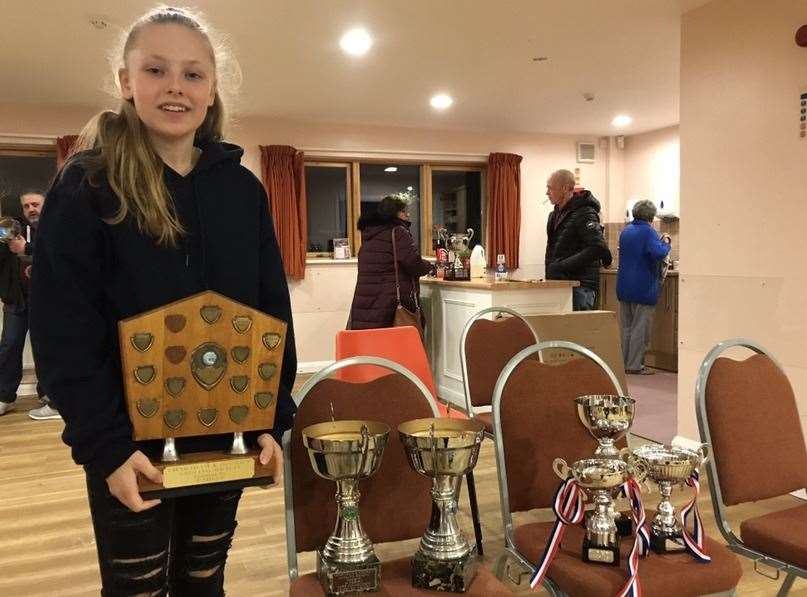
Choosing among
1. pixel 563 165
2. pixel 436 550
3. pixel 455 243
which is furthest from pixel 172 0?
pixel 563 165

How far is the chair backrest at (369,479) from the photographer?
4.49 ft

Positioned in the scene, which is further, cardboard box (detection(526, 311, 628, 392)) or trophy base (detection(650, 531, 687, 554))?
cardboard box (detection(526, 311, 628, 392))

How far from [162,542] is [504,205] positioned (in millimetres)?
5779

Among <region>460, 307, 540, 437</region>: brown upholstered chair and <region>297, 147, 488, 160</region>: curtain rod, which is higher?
<region>297, 147, 488, 160</region>: curtain rod

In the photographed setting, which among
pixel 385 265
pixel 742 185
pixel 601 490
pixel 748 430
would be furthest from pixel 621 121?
pixel 601 490

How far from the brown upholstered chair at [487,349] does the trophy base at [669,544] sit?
1.26m

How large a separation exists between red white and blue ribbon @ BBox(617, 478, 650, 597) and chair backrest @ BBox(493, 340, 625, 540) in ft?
0.98

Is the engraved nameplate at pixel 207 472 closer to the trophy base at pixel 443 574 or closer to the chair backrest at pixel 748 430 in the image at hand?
the trophy base at pixel 443 574

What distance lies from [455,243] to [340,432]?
11.4 ft

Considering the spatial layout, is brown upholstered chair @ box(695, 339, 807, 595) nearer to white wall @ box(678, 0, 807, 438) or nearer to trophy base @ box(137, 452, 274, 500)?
trophy base @ box(137, 452, 274, 500)

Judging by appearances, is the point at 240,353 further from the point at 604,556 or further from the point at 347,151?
the point at 347,151

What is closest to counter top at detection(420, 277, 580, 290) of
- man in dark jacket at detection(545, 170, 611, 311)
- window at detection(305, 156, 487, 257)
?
man in dark jacket at detection(545, 170, 611, 311)

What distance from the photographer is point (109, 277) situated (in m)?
0.97

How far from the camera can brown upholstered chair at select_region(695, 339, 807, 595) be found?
5.16 feet
